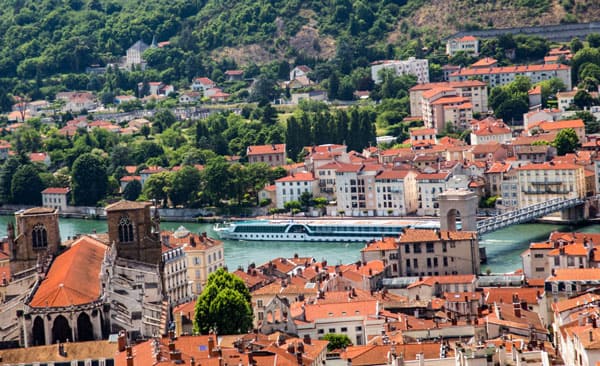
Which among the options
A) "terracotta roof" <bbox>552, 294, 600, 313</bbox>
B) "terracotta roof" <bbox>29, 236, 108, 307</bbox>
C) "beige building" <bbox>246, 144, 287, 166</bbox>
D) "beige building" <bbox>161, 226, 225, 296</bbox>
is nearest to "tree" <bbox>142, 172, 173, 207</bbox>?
"beige building" <bbox>246, 144, 287, 166</bbox>

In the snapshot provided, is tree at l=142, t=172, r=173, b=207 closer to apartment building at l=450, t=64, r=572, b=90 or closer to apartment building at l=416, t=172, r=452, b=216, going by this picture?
apartment building at l=416, t=172, r=452, b=216

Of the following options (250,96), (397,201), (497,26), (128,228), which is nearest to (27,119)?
(250,96)

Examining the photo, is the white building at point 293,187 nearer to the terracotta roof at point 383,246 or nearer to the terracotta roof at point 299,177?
the terracotta roof at point 299,177

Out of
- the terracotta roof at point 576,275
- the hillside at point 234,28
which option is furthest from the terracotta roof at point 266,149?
the terracotta roof at point 576,275

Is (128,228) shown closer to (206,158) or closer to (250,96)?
(206,158)

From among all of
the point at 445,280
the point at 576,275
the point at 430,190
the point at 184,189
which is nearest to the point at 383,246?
the point at 445,280

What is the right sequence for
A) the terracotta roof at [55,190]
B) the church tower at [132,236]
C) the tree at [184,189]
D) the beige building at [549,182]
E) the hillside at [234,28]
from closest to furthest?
the church tower at [132,236] → the beige building at [549,182] → the tree at [184,189] → the terracotta roof at [55,190] → the hillside at [234,28]

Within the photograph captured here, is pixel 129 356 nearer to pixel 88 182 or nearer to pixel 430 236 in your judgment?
pixel 430 236
